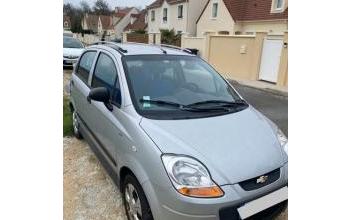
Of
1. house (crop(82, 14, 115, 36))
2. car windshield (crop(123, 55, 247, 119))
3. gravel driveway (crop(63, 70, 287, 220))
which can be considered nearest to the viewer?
car windshield (crop(123, 55, 247, 119))

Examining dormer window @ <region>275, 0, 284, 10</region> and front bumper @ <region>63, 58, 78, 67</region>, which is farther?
dormer window @ <region>275, 0, 284, 10</region>

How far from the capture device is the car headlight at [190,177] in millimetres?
2154

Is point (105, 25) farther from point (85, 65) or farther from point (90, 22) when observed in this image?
point (85, 65)

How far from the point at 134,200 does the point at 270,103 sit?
21.9 ft

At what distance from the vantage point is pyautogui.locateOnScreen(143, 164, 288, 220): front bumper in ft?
7.00

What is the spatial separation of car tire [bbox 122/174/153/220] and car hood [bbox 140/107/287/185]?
421 mm

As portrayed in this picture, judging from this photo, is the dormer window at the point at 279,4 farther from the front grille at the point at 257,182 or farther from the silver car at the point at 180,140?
the front grille at the point at 257,182

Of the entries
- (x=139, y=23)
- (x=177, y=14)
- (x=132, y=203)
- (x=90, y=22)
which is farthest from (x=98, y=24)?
(x=132, y=203)

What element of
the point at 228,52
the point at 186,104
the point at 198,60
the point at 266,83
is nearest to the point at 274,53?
the point at 266,83

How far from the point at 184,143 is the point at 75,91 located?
9.31 feet

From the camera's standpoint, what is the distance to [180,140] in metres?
2.41

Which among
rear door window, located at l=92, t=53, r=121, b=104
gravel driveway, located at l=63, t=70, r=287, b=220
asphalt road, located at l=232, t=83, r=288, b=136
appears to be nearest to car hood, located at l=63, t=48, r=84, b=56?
asphalt road, located at l=232, t=83, r=288, b=136

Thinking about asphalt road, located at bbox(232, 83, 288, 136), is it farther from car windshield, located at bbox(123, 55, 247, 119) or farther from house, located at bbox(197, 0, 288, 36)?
house, located at bbox(197, 0, 288, 36)

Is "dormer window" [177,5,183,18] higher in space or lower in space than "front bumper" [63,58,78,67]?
higher
